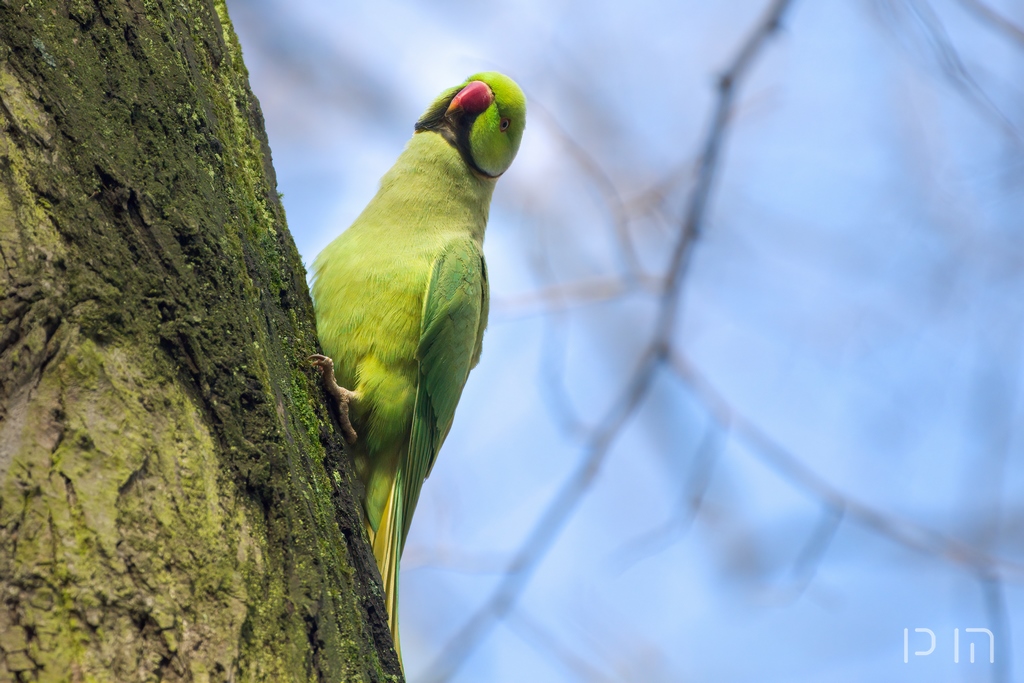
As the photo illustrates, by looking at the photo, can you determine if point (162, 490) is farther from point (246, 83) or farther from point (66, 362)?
point (246, 83)

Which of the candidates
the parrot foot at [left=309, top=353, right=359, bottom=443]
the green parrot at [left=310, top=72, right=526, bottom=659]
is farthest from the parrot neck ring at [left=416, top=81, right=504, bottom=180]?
the parrot foot at [left=309, top=353, right=359, bottom=443]

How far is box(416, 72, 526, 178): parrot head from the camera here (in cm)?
379

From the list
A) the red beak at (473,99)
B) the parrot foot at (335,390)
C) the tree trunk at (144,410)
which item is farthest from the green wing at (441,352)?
the tree trunk at (144,410)

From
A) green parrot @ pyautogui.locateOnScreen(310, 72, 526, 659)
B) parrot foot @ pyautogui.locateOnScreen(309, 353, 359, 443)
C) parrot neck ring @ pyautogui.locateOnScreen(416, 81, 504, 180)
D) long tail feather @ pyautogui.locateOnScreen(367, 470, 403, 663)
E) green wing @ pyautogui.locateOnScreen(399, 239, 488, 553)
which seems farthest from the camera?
parrot neck ring @ pyautogui.locateOnScreen(416, 81, 504, 180)

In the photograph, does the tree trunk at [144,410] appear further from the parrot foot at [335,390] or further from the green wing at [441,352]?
the green wing at [441,352]

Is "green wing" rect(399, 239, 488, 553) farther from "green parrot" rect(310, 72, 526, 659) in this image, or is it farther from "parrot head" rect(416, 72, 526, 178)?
"parrot head" rect(416, 72, 526, 178)

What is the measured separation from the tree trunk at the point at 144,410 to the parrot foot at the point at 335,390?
1.18ft

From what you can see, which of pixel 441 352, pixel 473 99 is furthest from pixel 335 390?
pixel 473 99

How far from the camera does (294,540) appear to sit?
5.29 feet

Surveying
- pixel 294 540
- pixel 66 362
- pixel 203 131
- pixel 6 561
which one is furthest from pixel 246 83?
pixel 6 561

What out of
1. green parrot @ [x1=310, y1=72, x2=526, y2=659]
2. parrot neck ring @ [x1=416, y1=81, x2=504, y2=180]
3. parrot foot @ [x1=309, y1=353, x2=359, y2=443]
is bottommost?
parrot foot @ [x1=309, y1=353, x2=359, y2=443]

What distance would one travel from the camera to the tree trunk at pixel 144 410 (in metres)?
1.31

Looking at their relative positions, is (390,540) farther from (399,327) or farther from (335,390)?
(399,327)

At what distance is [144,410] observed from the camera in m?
1.50
